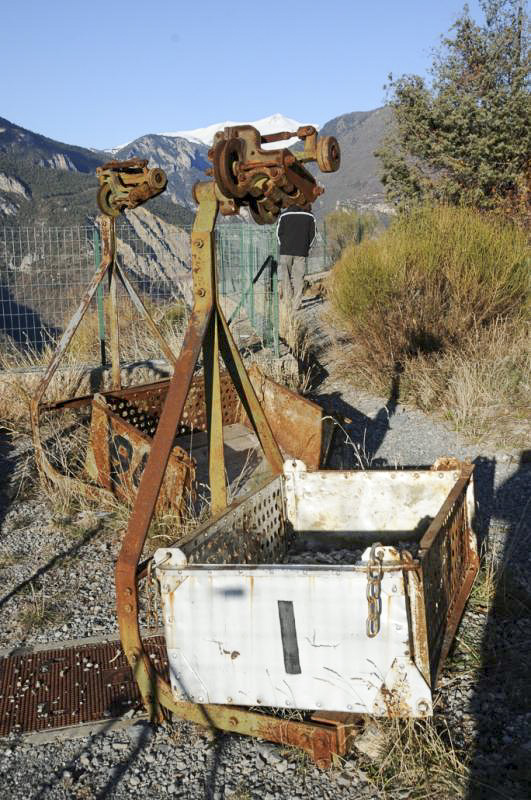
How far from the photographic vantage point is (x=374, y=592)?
236cm

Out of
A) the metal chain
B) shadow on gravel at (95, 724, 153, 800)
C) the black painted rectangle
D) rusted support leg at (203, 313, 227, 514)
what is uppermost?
rusted support leg at (203, 313, 227, 514)

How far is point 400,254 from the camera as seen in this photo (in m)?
8.79

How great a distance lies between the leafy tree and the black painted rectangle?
14729 millimetres

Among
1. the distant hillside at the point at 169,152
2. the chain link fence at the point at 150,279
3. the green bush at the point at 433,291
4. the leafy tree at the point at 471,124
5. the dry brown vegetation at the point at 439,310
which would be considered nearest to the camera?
the dry brown vegetation at the point at 439,310

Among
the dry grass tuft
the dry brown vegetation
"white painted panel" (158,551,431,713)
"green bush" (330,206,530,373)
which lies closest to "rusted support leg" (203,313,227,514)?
"white painted panel" (158,551,431,713)

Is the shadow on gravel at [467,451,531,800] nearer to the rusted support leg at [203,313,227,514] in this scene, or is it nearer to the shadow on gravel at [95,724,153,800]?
the shadow on gravel at [95,724,153,800]

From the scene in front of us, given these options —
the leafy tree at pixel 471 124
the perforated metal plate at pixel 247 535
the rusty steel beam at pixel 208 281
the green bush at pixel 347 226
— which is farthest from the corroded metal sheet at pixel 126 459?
the green bush at pixel 347 226

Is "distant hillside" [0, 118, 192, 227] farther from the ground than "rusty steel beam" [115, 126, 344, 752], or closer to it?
farther from the ground

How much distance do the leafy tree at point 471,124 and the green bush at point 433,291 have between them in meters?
7.56

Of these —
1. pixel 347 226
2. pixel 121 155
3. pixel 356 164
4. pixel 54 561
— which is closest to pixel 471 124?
pixel 347 226

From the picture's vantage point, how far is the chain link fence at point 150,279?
848 cm

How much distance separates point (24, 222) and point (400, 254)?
104 feet

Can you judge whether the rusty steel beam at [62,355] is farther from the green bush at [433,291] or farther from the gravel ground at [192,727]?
the green bush at [433,291]

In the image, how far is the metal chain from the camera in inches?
92.7
